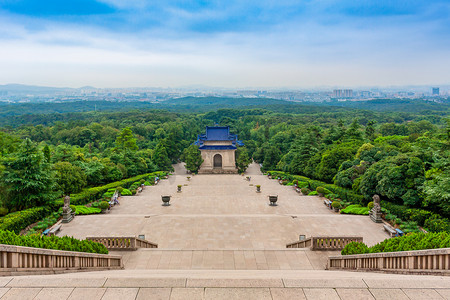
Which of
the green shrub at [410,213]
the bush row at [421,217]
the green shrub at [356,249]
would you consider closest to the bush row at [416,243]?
the green shrub at [356,249]

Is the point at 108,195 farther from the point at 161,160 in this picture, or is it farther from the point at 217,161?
the point at 217,161

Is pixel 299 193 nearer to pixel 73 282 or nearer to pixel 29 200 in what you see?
pixel 29 200

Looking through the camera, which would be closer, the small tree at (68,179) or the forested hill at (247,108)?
the small tree at (68,179)

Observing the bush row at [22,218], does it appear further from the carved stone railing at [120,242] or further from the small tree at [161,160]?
the small tree at [161,160]

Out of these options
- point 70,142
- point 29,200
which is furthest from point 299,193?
point 70,142

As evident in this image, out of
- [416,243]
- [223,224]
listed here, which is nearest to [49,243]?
[223,224]
